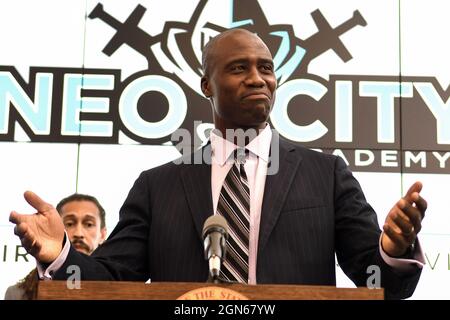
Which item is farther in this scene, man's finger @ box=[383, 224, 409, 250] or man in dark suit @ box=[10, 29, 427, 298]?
man in dark suit @ box=[10, 29, 427, 298]

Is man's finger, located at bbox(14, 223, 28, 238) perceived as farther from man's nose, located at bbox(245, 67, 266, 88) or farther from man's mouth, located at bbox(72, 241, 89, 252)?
man's mouth, located at bbox(72, 241, 89, 252)

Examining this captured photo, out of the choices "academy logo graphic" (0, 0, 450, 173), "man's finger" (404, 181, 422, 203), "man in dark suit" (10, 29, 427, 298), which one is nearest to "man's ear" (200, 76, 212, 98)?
"man in dark suit" (10, 29, 427, 298)

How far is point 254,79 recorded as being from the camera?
264 cm

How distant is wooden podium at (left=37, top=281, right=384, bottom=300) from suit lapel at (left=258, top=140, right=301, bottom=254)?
0.53 meters

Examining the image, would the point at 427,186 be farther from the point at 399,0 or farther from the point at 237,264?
the point at 237,264

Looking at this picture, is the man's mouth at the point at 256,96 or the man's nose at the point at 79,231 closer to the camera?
the man's mouth at the point at 256,96

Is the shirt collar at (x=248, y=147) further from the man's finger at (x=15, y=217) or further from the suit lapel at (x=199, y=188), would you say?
the man's finger at (x=15, y=217)

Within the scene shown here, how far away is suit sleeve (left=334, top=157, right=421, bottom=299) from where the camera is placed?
2.21m

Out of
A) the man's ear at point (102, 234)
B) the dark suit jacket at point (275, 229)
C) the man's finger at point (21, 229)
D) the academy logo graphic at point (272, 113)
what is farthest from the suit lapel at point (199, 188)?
the academy logo graphic at point (272, 113)

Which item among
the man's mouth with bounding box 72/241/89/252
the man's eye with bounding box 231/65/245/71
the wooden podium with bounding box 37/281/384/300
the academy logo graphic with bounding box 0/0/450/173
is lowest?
the wooden podium with bounding box 37/281/384/300

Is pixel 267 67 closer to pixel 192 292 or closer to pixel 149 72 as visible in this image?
pixel 192 292

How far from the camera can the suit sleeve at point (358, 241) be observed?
87.2 inches

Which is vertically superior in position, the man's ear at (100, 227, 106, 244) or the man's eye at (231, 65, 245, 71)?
the man's eye at (231, 65, 245, 71)

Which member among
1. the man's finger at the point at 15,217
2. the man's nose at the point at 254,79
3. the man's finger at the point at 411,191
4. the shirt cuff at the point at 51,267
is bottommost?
the shirt cuff at the point at 51,267
